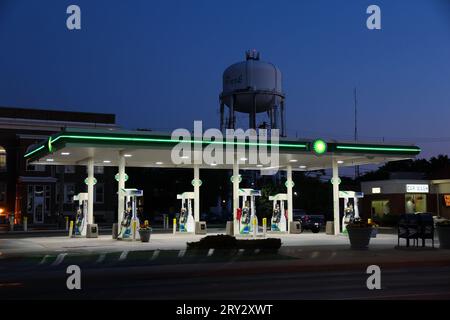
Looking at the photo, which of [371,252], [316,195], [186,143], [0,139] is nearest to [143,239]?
[186,143]

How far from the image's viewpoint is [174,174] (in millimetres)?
69188

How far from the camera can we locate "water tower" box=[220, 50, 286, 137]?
53.3 m

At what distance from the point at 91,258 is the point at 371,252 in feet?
31.7

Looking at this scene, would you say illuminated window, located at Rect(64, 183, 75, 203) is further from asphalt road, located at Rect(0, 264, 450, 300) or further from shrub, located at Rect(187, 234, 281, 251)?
asphalt road, located at Rect(0, 264, 450, 300)

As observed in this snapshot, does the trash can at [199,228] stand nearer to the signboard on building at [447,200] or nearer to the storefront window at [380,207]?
the storefront window at [380,207]

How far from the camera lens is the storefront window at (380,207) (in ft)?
199

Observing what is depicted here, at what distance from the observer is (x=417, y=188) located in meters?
58.8

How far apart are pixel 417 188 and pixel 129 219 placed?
38.3 m

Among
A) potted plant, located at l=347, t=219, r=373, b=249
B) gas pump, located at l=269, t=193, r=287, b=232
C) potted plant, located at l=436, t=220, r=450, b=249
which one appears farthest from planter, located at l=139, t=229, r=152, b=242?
potted plant, located at l=436, t=220, r=450, b=249

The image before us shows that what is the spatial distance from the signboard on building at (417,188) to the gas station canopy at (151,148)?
80.3 ft

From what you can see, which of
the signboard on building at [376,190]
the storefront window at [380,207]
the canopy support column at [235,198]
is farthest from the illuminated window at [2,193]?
the storefront window at [380,207]

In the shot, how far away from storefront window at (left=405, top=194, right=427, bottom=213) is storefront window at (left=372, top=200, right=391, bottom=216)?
2.02 metres
